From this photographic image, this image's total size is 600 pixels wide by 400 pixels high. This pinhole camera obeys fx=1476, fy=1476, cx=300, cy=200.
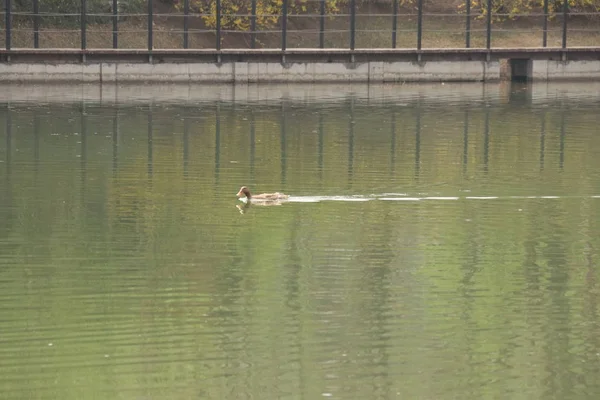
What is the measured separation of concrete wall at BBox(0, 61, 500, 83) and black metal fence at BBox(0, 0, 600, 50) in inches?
36.6

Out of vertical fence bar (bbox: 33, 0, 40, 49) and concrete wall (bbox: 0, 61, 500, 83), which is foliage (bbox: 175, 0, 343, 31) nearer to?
concrete wall (bbox: 0, 61, 500, 83)

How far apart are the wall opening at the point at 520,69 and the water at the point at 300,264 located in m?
22.2

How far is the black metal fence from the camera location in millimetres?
54438

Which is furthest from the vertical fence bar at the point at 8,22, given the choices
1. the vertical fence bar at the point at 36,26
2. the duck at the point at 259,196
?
the duck at the point at 259,196

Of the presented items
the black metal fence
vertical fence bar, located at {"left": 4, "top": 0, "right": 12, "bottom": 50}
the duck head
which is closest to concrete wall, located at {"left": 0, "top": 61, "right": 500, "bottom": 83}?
vertical fence bar, located at {"left": 4, "top": 0, "right": 12, "bottom": 50}

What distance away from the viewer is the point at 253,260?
18188 mm

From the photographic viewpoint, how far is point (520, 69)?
188 ft

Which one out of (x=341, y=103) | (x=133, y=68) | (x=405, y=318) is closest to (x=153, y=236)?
(x=405, y=318)

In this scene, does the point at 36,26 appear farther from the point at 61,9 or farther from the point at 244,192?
the point at 244,192

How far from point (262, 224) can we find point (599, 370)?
27.3 feet

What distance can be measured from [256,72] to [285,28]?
229 cm

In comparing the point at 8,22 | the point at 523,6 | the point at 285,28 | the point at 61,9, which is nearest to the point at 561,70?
the point at 523,6

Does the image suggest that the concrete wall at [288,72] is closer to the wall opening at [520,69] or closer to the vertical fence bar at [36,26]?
the wall opening at [520,69]

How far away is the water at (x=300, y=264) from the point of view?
13.1m
